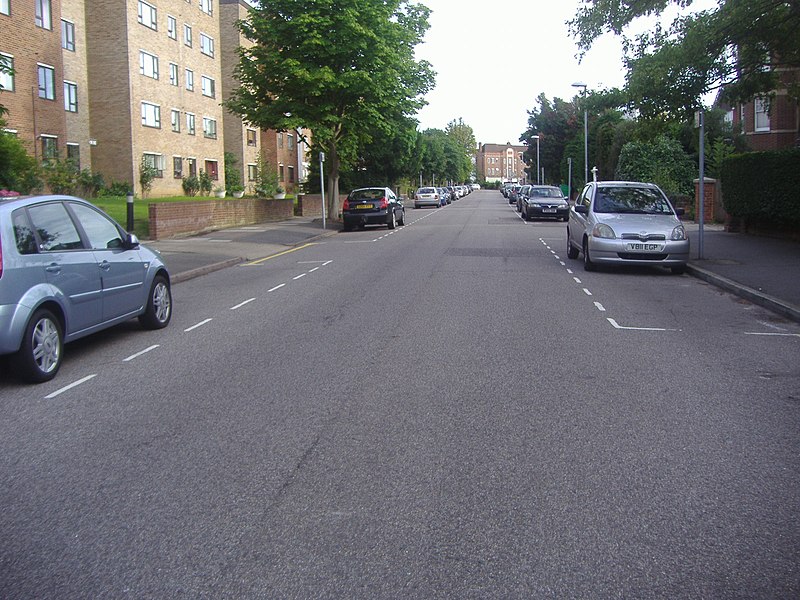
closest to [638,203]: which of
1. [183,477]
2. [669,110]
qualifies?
[669,110]

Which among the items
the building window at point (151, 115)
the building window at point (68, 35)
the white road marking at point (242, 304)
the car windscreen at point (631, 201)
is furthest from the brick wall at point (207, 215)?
the building window at point (68, 35)

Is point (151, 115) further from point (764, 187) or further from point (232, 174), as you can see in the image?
point (764, 187)

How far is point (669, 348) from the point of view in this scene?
29.3 feet

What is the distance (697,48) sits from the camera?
17062 millimetres

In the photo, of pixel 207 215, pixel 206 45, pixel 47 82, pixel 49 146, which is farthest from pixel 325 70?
pixel 206 45

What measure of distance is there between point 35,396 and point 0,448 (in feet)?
5.01

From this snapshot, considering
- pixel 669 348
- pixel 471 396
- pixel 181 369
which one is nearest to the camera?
pixel 471 396

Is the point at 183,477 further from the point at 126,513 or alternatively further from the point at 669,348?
the point at 669,348

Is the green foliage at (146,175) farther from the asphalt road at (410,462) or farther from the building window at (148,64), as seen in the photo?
the asphalt road at (410,462)

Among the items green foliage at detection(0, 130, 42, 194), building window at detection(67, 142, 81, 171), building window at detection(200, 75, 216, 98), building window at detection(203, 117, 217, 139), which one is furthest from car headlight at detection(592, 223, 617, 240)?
building window at detection(200, 75, 216, 98)

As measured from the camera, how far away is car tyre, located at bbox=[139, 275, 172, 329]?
10188mm

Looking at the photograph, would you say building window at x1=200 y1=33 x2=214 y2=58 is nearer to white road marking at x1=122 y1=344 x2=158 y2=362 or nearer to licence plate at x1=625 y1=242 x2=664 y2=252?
licence plate at x1=625 y1=242 x2=664 y2=252

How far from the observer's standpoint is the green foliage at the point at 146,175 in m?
43.2

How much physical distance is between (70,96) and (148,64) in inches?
205
